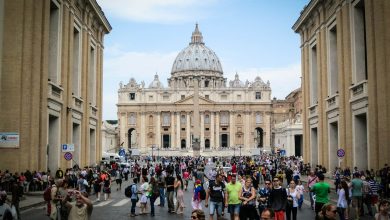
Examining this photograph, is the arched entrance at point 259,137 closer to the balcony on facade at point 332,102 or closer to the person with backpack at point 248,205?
the balcony on facade at point 332,102

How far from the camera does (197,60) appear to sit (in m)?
184

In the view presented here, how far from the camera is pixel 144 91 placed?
15012 centimetres

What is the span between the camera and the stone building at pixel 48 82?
Result: 25969mm

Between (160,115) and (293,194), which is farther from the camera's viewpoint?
(160,115)

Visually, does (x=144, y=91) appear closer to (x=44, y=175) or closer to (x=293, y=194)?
(x=44, y=175)

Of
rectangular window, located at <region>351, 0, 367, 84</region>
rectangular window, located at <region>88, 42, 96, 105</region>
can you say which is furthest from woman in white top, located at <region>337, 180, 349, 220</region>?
rectangular window, located at <region>88, 42, 96, 105</region>

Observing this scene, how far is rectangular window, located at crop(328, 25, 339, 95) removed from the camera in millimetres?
35406

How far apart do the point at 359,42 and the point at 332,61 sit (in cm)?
501

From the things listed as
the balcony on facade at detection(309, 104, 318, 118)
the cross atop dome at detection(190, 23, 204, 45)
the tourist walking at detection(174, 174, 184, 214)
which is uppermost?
the cross atop dome at detection(190, 23, 204, 45)

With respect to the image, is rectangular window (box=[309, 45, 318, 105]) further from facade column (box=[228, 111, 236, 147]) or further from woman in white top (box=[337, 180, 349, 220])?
facade column (box=[228, 111, 236, 147])

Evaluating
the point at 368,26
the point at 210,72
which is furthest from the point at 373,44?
the point at 210,72

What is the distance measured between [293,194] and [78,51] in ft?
81.7

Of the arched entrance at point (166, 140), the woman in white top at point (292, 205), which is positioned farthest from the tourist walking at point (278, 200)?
the arched entrance at point (166, 140)

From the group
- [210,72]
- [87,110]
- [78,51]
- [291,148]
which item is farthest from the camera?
[210,72]
